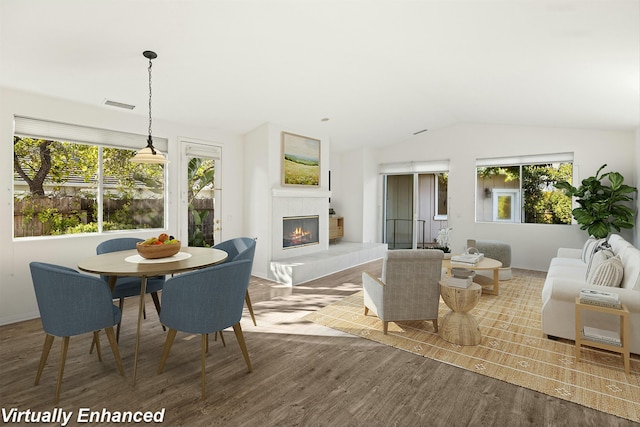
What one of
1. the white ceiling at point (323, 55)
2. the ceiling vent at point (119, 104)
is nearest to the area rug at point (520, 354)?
the white ceiling at point (323, 55)

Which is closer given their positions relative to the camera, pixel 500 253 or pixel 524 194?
pixel 500 253

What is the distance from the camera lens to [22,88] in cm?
374

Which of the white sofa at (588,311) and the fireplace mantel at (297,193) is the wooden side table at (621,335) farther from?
the fireplace mantel at (297,193)

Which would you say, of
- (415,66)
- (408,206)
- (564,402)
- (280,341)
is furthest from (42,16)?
(408,206)

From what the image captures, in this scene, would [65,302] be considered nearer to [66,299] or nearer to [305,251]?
[66,299]

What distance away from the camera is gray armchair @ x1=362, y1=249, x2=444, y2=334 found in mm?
3318

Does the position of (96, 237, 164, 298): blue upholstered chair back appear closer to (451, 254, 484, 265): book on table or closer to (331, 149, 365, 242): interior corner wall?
(451, 254, 484, 265): book on table

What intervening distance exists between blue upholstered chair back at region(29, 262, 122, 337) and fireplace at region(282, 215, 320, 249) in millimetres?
3763

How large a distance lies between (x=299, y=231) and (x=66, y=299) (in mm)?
4308

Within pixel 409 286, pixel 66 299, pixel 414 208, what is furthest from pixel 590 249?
pixel 66 299

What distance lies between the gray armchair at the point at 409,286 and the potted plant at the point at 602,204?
391 cm

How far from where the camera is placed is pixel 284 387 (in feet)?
8.27

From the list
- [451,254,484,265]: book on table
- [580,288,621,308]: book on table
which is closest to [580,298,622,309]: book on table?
[580,288,621,308]: book on table

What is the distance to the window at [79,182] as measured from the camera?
13.0 ft
